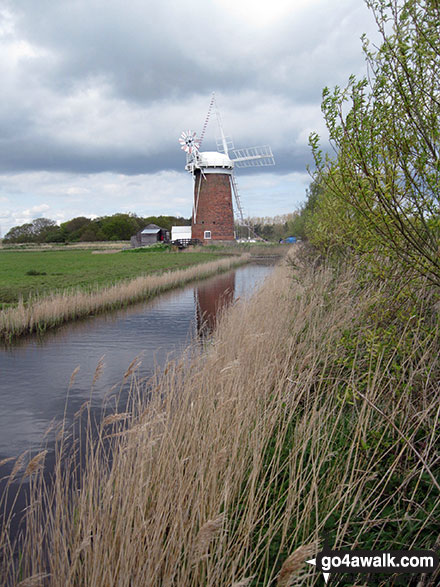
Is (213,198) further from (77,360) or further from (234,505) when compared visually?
(234,505)

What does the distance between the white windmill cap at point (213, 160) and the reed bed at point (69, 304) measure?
88.2 ft

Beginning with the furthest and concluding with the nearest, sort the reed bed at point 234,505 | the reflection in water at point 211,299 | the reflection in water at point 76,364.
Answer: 1. the reflection in water at point 211,299
2. the reflection in water at point 76,364
3. the reed bed at point 234,505

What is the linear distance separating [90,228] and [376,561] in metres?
101

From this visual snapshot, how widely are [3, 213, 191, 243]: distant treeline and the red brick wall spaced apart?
164 ft

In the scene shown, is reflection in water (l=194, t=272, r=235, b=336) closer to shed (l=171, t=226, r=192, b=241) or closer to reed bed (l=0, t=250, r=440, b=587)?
reed bed (l=0, t=250, r=440, b=587)

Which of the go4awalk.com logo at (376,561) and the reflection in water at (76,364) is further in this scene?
the reflection in water at (76,364)

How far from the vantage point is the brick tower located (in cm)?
4647

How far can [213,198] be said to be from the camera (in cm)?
4644

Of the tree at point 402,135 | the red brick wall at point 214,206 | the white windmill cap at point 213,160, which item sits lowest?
the tree at point 402,135

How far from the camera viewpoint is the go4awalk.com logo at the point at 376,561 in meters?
2.37

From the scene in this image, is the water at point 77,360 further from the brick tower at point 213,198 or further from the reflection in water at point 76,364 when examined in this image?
the brick tower at point 213,198

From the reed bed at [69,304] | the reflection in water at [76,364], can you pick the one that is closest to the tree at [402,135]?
the reflection in water at [76,364]

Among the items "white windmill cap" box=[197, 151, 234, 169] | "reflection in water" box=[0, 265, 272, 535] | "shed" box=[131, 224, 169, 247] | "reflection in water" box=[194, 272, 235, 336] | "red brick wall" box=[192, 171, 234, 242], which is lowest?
"reflection in water" box=[0, 265, 272, 535]

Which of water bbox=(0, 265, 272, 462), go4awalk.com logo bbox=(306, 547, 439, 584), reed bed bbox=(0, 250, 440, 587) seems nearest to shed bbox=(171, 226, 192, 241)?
water bbox=(0, 265, 272, 462)
